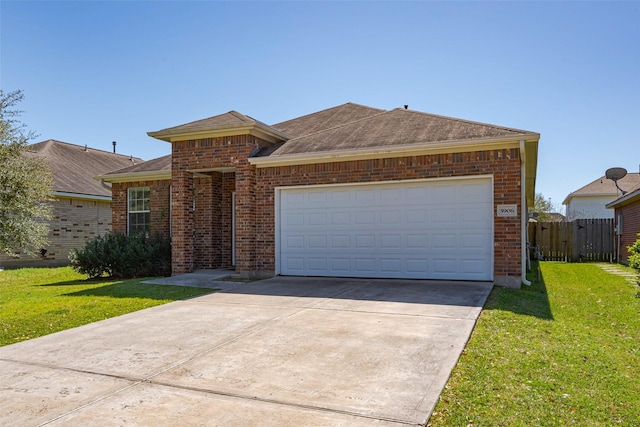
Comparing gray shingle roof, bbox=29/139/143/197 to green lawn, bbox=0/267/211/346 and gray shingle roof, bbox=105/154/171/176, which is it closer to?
gray shingle roof, bbox=105/154/171/176

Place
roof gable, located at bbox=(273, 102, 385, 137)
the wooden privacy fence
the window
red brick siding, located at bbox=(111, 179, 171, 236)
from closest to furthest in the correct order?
roof gable, located at bbox=(273, 102, 385, 137) → red brick siding, located at bbox=(111, 179, 171, 236) → the window → the wooden privacy fence

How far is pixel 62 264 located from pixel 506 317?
61.2ft

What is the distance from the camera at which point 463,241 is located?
980cm

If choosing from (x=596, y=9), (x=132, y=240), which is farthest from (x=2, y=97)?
(x=596, y=9)

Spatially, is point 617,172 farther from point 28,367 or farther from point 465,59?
point 28,367

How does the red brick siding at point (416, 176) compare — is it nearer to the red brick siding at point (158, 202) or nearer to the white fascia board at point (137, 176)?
the white fascia board at point (137, 176)

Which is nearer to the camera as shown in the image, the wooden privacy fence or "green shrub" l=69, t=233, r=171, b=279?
"green shrub" l=69, t=233, r=171, b=279

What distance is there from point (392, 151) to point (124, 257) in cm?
836

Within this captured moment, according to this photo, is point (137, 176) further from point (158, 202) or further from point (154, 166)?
point (158, 202)

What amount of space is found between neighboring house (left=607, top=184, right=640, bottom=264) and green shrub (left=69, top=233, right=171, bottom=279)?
15792 millimetres

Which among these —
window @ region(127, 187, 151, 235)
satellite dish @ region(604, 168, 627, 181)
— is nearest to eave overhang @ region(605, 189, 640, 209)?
satellite dish @ region(604, 168, 627, 181)

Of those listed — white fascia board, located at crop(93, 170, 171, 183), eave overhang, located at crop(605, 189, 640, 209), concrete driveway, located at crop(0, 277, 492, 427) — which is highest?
white fascia board, located at crop(93, 170, 171, 183)

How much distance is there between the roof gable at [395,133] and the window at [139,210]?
19.8ft

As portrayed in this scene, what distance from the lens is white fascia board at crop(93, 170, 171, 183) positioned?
14.4 meters
